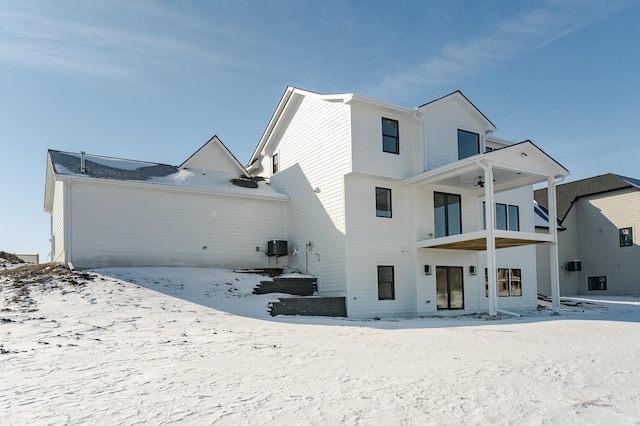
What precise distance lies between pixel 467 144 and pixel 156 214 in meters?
12.3

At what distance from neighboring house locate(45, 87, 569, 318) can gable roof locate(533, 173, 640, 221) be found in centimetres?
1368

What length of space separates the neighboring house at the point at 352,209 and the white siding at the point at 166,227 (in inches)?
1.5

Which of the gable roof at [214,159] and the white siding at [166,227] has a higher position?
the gable roof at [214,159]

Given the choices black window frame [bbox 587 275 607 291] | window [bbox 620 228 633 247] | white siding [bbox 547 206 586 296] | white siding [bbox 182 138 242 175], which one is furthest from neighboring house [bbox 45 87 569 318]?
black window frame [bbox 587 275 607 291]

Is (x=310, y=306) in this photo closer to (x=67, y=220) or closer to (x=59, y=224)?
(x=67, y=220)

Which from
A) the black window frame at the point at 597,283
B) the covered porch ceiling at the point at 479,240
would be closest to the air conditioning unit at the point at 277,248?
the covered porch ceiling at the point at 479,240

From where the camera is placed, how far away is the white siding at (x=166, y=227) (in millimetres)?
16766

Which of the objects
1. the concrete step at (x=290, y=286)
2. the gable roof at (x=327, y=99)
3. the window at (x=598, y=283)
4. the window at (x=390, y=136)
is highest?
the gable roof at (x=327, y=99)

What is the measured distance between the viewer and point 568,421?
5.05 m

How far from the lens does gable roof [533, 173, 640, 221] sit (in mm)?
29547

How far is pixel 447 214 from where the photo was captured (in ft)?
61.2

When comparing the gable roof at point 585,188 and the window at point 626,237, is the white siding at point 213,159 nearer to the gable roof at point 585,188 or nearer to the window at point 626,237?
the gable roof at point 585,188

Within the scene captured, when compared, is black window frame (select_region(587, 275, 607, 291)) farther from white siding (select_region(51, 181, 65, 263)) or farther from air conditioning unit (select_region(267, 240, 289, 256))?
white siding (select_region(51, 181, 65, 263))

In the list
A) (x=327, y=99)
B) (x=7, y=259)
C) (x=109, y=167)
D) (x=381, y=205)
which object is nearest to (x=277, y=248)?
(x=381, y=205)
